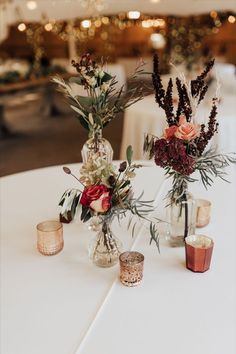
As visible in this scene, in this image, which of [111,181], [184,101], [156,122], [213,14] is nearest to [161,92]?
[184,101]

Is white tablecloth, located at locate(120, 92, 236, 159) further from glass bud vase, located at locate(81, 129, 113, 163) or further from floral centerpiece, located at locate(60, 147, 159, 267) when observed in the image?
floral centerpiece, located at locate(60, 147, 159, 267)

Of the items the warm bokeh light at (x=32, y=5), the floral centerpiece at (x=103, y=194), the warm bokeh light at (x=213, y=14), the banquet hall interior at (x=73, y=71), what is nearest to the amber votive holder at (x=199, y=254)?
the floral centerpiece at (x=103, y=194)

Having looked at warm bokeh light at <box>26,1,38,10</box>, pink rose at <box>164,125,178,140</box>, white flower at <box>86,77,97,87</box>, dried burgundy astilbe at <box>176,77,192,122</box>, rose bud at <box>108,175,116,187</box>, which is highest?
warm bokeh light at <box>26,1,38,10</box>

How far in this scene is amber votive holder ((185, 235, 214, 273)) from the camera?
3.39 ft

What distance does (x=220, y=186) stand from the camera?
1649mm

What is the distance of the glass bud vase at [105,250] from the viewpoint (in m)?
1.10

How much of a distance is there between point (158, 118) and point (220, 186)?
1498 millimetres

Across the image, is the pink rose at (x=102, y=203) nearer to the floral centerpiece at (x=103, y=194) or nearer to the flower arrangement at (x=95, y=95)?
the floral centerpiece at (x=103, y=194)

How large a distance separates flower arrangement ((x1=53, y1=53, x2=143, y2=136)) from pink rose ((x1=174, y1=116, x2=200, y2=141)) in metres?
0.19

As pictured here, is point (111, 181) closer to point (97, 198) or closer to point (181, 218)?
point (97, 198)

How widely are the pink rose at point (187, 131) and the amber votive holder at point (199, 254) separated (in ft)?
1.01

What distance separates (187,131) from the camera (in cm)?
99

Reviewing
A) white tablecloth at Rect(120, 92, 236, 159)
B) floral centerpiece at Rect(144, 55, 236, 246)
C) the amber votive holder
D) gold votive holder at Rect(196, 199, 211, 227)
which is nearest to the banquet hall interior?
white tablecloth at Rect(120, 92, 236, 159)

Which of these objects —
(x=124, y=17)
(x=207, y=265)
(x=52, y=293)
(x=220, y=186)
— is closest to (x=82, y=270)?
(x=52, y=293)
